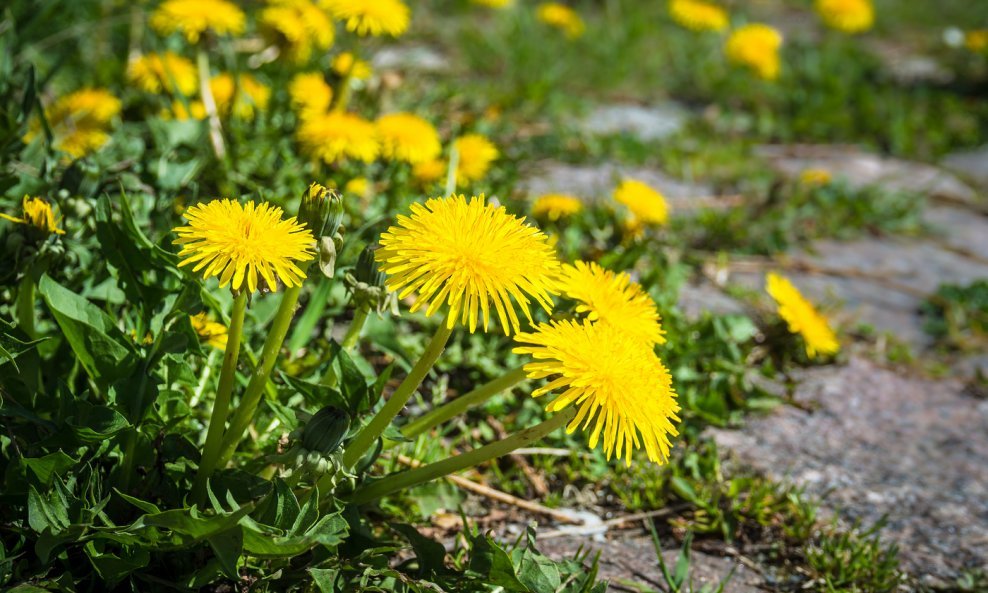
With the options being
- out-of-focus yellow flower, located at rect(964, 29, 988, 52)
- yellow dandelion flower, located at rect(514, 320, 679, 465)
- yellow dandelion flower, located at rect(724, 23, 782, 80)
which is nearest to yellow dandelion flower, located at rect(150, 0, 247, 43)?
yellow dandelion flower, located at rect(514, 320, 679, 465)

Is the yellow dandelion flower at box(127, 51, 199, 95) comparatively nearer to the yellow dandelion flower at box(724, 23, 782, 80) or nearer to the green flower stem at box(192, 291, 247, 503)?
the green flower stem at box(192, 291, 247, 503)

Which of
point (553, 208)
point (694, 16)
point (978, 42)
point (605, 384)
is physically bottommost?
point (605, 384)

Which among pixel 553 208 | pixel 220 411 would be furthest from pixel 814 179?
pixel 220 411

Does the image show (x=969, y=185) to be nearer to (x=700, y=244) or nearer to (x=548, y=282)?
(x=700, y=244)

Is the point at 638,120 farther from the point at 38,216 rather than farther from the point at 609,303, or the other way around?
the point at 38,216

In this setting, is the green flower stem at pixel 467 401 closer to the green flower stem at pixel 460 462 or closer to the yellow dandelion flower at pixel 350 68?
the green flower stem at pixel 460 462

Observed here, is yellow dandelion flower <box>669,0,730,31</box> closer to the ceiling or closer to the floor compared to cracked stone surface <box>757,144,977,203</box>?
closer to the ceiling

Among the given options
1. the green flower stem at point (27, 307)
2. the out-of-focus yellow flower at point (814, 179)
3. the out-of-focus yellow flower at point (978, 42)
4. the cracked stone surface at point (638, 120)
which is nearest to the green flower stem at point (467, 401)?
the green flower stem at point (27, 307)
